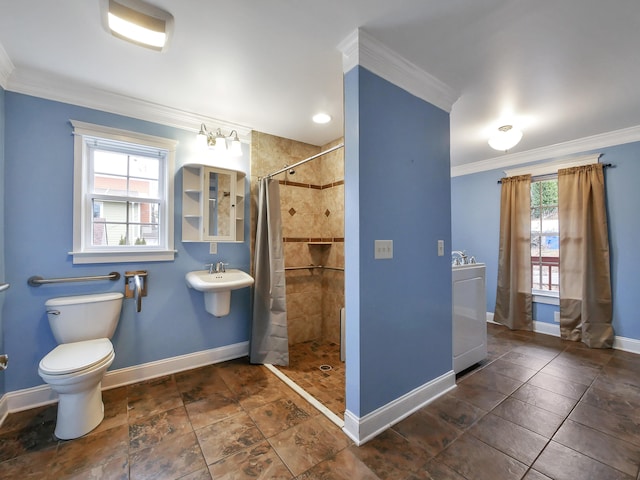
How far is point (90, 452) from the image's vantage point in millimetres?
1561

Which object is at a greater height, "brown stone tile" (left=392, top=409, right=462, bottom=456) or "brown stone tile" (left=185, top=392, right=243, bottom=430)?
"brown stone tile" (left=392, top=409, right=462, bottom=456)

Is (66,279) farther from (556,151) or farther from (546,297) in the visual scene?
(556,151)

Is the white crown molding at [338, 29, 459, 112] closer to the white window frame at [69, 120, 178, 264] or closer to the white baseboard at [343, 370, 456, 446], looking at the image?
the white window frame at [69, 120, 178, 264]

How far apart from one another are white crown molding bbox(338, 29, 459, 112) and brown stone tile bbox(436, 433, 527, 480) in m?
2.25

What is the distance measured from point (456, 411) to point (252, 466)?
1378 millimetres

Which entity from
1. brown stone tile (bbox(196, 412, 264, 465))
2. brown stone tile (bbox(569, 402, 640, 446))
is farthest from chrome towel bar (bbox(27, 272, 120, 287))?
brown stone tile (bbox(569, 402, 640, 446))

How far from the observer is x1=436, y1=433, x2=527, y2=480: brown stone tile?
1405mm

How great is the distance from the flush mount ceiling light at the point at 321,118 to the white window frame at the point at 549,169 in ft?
9.18

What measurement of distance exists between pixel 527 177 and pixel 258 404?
4103 millimetres

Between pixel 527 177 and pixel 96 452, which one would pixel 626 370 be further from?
pixel 96 452

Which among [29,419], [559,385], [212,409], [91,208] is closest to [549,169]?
[559,385]

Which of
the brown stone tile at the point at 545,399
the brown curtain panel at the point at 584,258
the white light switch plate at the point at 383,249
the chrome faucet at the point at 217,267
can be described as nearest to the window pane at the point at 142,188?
the chrome faucet at the point at 217,267

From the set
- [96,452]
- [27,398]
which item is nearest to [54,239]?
[27,398]

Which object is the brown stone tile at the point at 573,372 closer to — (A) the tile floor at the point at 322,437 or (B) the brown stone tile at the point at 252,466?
(A) the tile floor at the point at 322,437
